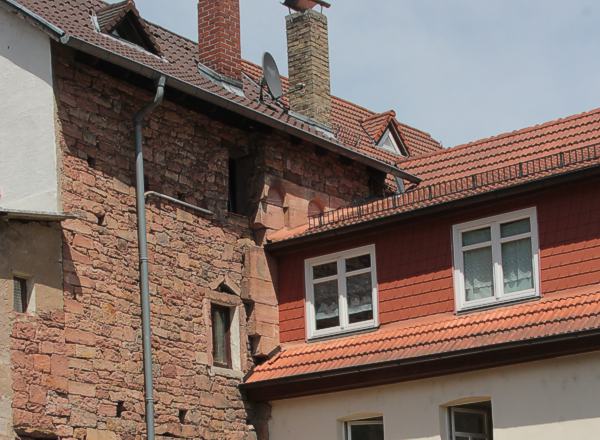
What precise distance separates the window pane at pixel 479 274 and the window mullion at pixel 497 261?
4.1 inches

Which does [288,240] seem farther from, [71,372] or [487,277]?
[71,372]

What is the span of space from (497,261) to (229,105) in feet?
15.3

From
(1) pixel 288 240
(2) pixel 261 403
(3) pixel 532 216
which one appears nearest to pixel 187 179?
(1) pixel 288 240

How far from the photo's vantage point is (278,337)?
80.3 ft

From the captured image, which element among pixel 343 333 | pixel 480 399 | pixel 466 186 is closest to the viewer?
pixel 480 399

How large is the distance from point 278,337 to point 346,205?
296cm

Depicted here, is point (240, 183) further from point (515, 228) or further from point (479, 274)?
point (515, 228)

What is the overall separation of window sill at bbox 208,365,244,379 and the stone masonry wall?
21mm

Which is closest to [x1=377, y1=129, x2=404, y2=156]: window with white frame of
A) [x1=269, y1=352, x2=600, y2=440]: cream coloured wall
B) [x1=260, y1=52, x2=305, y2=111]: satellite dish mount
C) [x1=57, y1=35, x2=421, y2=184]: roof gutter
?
[x1=57, y1=35, x2=421, y2=184]: roof gutter

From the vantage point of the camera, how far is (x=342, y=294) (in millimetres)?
24000

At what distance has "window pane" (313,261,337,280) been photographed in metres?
24.3

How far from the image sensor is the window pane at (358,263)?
23938 mm

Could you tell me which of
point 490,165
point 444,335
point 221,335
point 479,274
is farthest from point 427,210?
point 221,335

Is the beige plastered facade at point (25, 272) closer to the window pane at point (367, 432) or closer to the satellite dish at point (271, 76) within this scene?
the window pane at point (367, 432)
